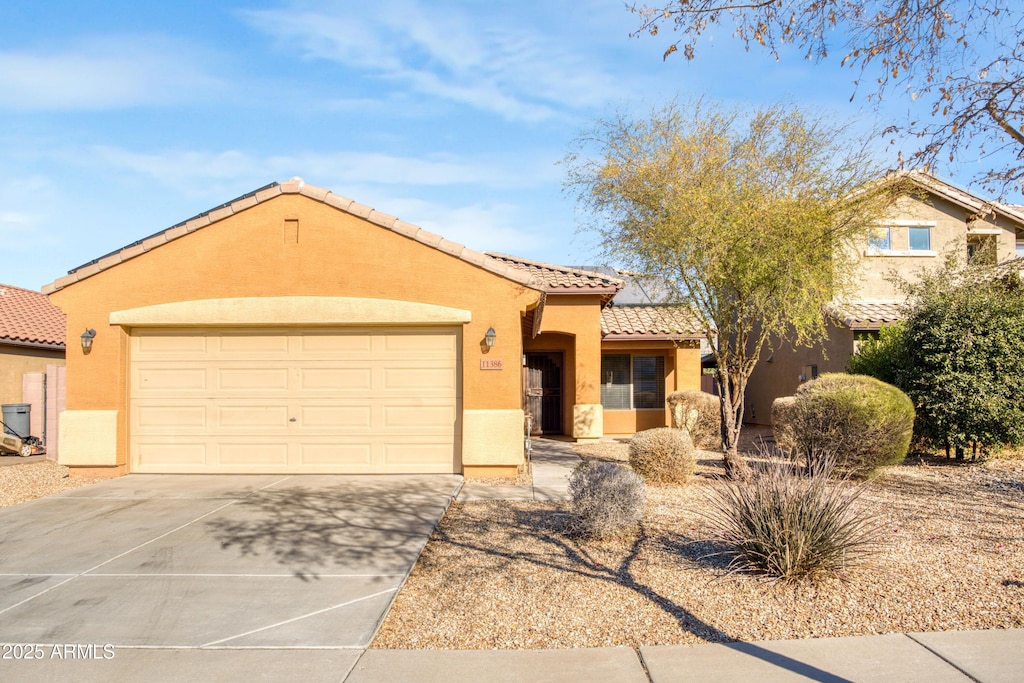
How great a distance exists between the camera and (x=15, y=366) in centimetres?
1764

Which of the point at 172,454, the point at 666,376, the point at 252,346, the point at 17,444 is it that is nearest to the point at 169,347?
the point at 252,346

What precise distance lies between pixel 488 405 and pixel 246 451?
3952mm

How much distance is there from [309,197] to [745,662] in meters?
9.26

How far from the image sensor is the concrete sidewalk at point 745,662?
4.46m

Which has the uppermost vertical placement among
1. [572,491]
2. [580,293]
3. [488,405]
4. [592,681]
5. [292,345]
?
[580,293]

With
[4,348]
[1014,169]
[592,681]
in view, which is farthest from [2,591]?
[4,348]

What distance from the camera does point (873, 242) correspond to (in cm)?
1221

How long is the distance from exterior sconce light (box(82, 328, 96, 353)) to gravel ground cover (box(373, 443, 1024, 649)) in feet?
22.2

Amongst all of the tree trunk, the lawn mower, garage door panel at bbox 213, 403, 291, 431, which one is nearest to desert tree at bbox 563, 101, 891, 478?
the tree trunk

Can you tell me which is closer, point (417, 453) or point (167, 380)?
point (417, 453)

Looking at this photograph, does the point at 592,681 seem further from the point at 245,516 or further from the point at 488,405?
the point at 488,405

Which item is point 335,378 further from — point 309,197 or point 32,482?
point 32,482

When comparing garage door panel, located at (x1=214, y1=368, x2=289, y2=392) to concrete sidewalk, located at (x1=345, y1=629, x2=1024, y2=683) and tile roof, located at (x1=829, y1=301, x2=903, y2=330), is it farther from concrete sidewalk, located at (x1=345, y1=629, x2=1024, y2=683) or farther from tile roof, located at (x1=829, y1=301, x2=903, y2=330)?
tile roof, located at (x1=829, y1=301, x2=903, y2=330)

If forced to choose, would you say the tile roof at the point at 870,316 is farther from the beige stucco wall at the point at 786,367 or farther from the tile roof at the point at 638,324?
the tile roof at the point at 638,324
